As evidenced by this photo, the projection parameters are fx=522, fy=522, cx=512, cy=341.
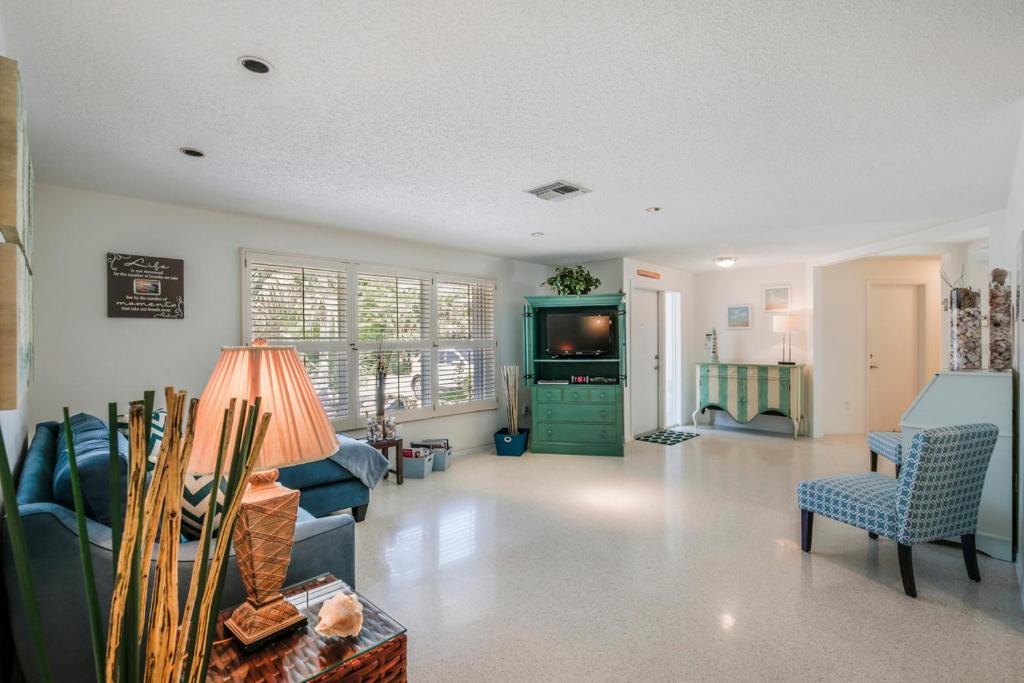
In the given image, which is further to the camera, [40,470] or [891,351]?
[891,351]

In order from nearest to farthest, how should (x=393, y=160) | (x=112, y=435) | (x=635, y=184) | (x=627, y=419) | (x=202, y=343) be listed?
(x=112, y=435) < (x=393, y=160) < (x=635, y=184) < (x=202, y=343) < (x=627, y=419)

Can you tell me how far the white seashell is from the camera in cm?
144

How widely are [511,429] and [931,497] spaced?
4.11 meters

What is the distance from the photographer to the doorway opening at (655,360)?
266 inches

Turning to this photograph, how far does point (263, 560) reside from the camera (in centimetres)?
147

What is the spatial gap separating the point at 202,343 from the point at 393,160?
2.22 metres

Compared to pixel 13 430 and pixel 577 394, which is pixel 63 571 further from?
pixel 577 394

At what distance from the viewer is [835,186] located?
3426 mm

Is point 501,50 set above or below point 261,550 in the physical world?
above

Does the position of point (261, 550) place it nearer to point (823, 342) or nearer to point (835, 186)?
point (835, 186)

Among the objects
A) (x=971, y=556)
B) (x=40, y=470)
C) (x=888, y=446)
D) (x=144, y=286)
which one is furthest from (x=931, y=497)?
(x=144, y=286)

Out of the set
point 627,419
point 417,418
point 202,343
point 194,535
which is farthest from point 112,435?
point 627,419

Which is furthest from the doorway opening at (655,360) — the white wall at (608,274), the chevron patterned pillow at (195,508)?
the chevron patterned pillow at (195,508)

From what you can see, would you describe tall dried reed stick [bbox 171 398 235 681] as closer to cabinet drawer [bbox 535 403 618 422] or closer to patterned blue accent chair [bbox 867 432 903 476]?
patterned blue accent chair [bbox 867 432 903 476]
